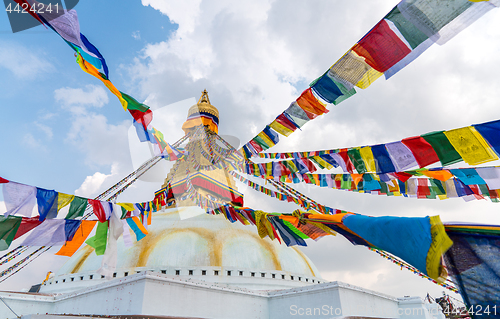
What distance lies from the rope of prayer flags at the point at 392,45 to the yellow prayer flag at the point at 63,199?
492cm

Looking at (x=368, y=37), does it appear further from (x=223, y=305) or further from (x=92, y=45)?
(x=223, y=305)

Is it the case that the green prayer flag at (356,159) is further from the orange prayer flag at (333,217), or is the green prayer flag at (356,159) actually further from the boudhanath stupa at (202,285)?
the boudhanath stupa at (202,285)

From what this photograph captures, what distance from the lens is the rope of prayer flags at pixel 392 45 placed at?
3.41 m

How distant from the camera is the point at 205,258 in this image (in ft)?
35.7

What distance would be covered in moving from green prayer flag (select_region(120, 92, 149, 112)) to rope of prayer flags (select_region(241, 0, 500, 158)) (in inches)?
126

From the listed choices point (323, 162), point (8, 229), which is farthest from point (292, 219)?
point (8, 229)

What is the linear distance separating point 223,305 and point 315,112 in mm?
6694

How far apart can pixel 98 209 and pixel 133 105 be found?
220cm

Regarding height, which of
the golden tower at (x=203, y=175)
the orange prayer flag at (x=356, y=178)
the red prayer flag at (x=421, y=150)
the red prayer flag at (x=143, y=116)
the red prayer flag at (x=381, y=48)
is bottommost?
the red prayer flag at (x=421, y=150)

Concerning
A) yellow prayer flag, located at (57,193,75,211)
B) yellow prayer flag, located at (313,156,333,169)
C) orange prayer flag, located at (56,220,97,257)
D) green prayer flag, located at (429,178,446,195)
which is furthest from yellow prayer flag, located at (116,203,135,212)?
green prayer flag, located at (429,178,446,195)

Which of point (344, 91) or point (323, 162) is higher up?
point (344, 91)

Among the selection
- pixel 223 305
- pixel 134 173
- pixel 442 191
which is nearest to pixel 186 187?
pixel 134 173

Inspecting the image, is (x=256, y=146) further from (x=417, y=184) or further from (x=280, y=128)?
(x=417, y=184)

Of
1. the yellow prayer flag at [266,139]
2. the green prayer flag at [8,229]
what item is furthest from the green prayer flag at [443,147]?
the green prayer flag at [8,229]
